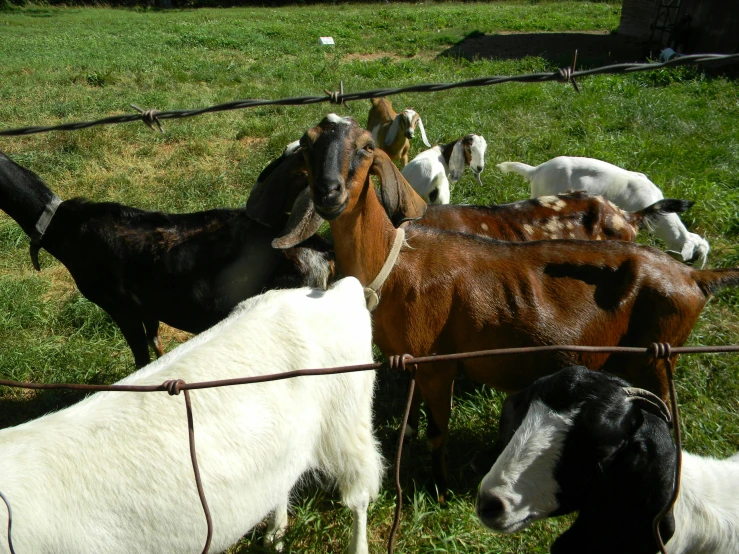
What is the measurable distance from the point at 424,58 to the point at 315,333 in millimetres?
14220

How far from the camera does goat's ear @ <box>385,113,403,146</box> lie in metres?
7.51

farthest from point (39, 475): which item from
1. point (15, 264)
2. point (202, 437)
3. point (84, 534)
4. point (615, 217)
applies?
point (15, 264)

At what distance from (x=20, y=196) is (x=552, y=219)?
12.8ft

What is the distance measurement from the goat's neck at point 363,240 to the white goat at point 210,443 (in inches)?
19.0

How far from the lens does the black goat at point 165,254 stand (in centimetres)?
366

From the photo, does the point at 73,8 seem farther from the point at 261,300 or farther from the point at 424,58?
the point at 261,300

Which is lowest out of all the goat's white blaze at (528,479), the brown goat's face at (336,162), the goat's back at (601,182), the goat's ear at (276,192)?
the goat's back at (601,182)

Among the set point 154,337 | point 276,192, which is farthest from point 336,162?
point 154,337

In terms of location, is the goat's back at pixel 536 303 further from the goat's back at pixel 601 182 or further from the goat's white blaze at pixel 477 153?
the goat's white blaze at pixel 477 153

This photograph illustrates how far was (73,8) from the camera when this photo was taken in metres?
30.0

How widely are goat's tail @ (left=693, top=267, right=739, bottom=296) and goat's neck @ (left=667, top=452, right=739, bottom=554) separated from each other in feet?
4.36

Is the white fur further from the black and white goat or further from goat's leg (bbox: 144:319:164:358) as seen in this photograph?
the black and white goat

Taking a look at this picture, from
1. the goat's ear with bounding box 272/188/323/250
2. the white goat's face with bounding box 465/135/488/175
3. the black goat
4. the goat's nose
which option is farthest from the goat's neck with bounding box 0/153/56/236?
the white goat's face with bounding box 465/135/488/175

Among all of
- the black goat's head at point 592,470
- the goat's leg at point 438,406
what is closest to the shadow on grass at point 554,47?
the goat's leg at point 438,406
